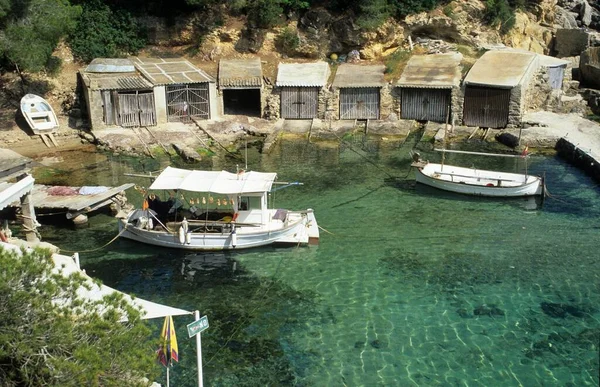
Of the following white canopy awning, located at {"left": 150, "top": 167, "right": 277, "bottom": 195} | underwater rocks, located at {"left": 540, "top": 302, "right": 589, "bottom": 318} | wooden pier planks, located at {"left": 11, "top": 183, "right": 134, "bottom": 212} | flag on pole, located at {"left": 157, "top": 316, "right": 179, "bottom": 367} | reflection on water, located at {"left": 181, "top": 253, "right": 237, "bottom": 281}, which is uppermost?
white canopy awning, located at {"left": 150, "top": 167, "right": 277, "bottom": 195}

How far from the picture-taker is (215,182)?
1083 inches

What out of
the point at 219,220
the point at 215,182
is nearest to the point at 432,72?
the point at 215,182

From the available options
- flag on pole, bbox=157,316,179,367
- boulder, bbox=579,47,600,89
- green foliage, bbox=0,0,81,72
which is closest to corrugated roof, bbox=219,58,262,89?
green foliage, bbox=0,0,81,72

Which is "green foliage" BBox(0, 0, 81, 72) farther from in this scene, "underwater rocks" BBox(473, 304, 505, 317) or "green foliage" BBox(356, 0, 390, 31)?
"underwater rocks" BBox(473, 304, 505, 317)

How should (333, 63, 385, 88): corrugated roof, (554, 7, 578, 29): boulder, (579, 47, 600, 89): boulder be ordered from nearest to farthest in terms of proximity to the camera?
1. (333, 63, 385, 88): corrugated roof
2. (579, 47, 600, 89): boulder
3. (554, 7, 578, 29): boulder

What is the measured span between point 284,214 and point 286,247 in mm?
1508

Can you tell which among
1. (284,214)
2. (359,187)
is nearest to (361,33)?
(359,187)

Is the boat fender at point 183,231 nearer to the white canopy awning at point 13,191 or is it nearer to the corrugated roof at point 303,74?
the white canopy awning at point 13,191

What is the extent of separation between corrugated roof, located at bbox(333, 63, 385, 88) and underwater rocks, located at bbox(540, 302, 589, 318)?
956 inches

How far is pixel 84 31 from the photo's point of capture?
45.8 meters

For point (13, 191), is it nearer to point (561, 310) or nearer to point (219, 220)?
point (219, 220)

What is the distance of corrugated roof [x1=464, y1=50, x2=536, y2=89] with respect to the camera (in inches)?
1635

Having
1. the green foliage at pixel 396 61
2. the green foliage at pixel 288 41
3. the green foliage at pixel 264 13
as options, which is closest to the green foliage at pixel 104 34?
the green foliage at pixel 264 13

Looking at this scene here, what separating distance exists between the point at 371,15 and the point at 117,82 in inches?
728
